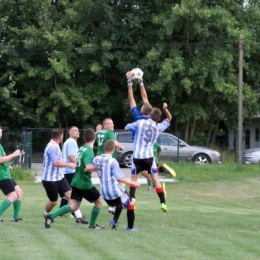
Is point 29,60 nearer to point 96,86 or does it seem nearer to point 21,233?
point 96,86

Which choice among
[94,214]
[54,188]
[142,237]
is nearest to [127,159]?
[54,188]

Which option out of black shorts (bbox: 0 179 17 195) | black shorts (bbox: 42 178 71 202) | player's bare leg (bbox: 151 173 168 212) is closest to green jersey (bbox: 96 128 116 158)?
player's bare leg (bbox: 151 173 168 212)

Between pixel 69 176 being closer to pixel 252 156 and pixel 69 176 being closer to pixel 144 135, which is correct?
pixel 144 135

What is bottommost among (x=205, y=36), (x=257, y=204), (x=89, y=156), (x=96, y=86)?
(x=257, y=204)

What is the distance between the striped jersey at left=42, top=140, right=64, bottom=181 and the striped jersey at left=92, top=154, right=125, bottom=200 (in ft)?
4.56

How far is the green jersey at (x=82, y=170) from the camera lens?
1176 centimetres

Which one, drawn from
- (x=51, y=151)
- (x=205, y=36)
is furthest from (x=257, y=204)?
(x=205, y=36)

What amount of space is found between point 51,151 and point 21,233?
74.5 inches

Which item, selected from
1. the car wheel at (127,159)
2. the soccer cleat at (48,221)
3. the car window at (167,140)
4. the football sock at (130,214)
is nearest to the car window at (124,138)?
the car wheel at (127,159)

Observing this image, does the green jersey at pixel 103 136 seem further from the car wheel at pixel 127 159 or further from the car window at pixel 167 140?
the car window at pixel 167 140

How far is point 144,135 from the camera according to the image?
46.1 feet

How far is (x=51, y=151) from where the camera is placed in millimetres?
12578

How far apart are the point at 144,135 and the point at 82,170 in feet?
8.42

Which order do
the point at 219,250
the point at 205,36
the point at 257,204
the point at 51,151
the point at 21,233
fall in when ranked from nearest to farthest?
the point at 219,250
the point at 21,233
the point at 51,151
the point at 257,204
the point at 205,36
